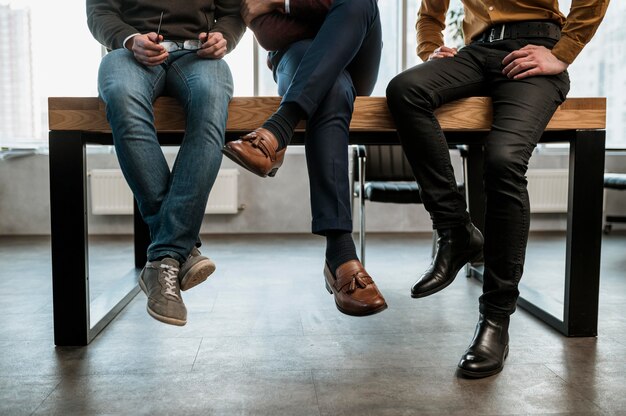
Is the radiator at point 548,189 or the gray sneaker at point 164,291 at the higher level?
the gray sneaker at point 164,291

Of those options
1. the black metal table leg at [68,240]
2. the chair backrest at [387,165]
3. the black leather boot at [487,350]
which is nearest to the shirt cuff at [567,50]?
the black leather boot at [487,350]

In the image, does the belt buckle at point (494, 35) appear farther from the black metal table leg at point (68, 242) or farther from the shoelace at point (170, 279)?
the black metal table leg at point (68, 242)

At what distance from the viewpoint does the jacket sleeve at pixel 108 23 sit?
5.55 feet

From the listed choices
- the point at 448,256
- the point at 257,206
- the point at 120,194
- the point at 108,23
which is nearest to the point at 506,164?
the point at 448,256

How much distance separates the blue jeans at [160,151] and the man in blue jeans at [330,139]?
17 centimetres

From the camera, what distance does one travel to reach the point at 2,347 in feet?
5.45

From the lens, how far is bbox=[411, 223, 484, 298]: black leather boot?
153cm

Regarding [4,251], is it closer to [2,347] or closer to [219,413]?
[2,347]

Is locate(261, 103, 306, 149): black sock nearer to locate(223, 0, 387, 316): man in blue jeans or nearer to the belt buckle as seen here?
locate(223, 0, 387, 316): man in blue jeans

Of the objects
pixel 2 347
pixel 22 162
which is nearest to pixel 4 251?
pixel 22 162

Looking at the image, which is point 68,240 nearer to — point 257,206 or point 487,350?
point 487,350

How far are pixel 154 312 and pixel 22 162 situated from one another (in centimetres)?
352

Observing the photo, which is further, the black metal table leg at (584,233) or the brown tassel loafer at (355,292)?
the black metal table leg at (584,233)

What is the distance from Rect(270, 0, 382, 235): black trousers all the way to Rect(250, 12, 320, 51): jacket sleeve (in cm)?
18
